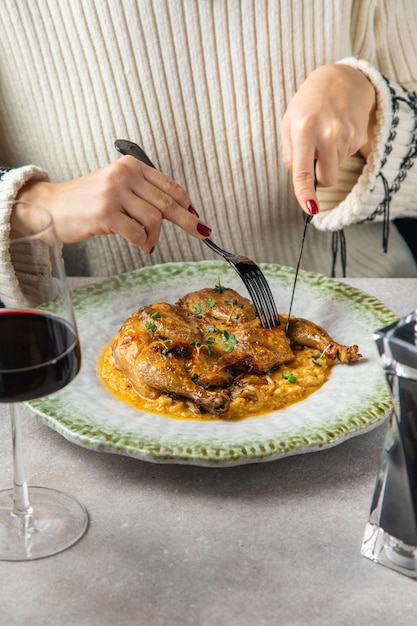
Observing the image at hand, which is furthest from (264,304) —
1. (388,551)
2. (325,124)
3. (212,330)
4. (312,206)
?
(388,551)

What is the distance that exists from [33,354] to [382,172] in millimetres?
1310

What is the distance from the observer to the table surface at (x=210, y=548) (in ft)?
3.16

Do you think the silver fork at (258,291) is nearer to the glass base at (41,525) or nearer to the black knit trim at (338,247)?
the glass base at (41,525)

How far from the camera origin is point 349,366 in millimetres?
1438

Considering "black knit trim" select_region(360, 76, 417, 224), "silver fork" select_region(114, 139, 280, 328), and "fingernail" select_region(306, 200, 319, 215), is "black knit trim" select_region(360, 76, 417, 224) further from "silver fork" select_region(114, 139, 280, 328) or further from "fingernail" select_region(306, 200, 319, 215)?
"silver fork" select_region(114, 139, 280, 328)

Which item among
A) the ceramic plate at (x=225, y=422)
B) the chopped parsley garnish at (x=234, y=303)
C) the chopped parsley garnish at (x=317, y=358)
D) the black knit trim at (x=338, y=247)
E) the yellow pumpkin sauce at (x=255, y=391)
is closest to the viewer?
the ceramic plate at (x=225, y=422)

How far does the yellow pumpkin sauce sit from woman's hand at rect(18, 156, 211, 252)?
1.03 ft

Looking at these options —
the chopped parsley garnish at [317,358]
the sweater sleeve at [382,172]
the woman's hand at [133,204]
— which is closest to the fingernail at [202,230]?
the woman's hand at [133,204]

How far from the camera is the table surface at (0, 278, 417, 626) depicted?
0.96 m

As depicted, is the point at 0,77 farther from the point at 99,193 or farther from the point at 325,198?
the point at 325,198

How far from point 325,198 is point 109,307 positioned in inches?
31.5

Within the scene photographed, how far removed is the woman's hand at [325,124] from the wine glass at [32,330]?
0.76 metres

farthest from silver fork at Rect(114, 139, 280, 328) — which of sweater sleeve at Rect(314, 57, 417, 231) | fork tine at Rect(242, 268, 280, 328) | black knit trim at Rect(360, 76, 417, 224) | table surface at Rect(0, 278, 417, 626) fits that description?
black knit trim at Rect(360, 76, 417, 224)

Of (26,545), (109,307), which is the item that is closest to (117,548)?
(26,545)
